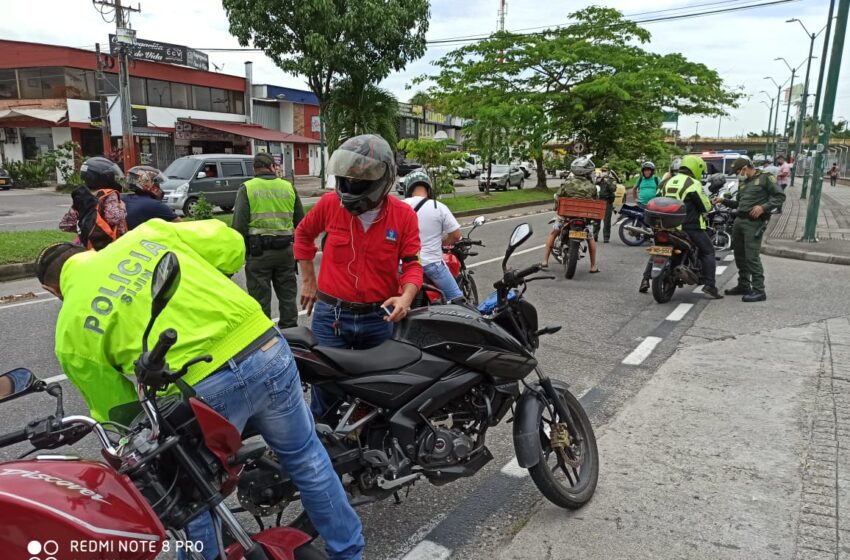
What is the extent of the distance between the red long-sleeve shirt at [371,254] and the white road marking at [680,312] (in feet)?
15.7

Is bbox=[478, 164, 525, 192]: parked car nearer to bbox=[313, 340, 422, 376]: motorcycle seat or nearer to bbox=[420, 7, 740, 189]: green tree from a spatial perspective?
bbox=[420, 7, 740, 189]: green tree

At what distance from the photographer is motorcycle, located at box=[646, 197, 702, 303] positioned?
7671 millimetres

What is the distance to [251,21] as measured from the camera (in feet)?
66.3

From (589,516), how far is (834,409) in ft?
7.93

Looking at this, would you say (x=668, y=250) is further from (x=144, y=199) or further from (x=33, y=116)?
(x=33, y=116)

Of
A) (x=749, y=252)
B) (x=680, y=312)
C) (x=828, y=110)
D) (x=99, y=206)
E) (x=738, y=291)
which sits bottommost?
(x=680, y=312)

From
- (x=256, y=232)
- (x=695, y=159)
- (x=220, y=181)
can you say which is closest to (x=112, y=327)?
(x=256, y=232)

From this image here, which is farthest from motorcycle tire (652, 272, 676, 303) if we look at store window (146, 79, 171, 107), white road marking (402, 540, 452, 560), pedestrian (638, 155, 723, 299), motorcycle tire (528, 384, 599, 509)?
store window (146, 79, 171, 107)

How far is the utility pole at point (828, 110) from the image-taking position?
12.1m

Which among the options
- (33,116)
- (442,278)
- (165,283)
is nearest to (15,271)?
(442,278)

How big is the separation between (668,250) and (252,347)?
6827 mm

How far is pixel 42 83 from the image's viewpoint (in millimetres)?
29844

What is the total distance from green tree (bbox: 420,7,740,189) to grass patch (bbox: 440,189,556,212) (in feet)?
5.69

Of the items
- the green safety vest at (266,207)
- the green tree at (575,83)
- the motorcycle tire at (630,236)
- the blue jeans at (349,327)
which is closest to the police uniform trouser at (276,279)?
the green safety vest at (266,207)
